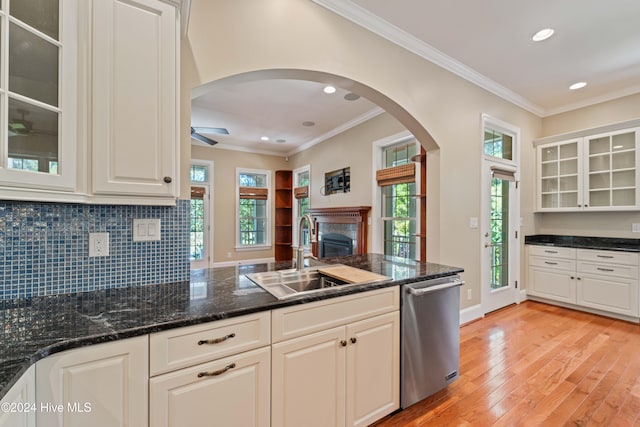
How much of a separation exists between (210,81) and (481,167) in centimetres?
317

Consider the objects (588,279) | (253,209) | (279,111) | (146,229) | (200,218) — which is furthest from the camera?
(253,209)

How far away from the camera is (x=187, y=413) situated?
108 centimetres

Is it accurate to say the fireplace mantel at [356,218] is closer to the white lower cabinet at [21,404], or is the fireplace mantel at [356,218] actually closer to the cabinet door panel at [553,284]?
the cabinet door panel at [553,284]

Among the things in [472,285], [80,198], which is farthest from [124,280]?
[472,285]

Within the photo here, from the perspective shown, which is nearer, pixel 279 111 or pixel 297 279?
pixel 297 279

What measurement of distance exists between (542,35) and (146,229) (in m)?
3.71

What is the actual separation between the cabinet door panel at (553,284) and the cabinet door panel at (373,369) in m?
3.46

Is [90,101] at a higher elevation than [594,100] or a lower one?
lower

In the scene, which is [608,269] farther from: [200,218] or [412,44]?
[200,218]

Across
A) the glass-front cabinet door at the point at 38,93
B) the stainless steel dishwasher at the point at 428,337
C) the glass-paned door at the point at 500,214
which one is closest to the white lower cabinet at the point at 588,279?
the glass-paned door at the point at 500,214

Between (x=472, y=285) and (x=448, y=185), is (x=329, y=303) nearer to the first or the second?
(x=448, y=185)

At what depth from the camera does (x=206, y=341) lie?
3.69ft

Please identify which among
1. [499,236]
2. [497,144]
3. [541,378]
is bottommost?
[541,378]

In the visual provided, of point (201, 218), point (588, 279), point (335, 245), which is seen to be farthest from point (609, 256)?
point (201, 218)
